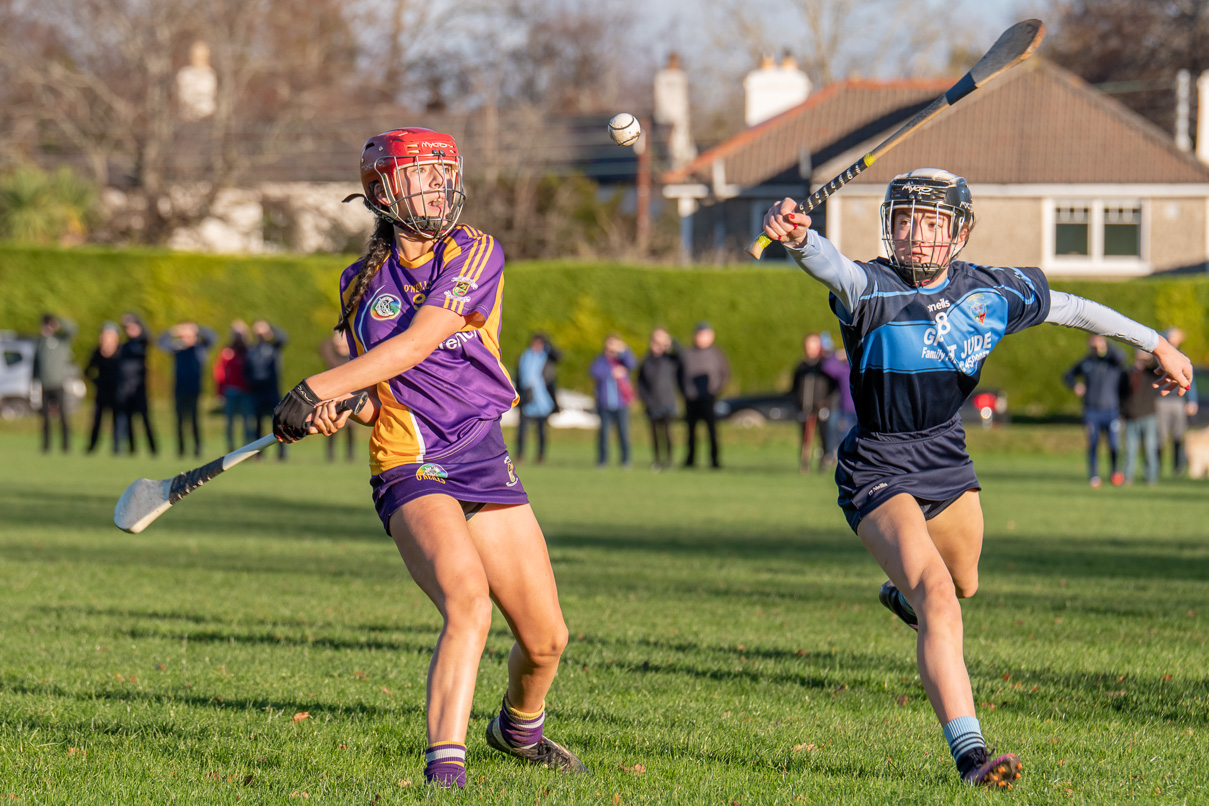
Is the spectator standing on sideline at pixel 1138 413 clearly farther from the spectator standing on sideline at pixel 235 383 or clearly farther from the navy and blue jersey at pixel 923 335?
the navy and blue jersey at pixel 923 335

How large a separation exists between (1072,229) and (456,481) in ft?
113

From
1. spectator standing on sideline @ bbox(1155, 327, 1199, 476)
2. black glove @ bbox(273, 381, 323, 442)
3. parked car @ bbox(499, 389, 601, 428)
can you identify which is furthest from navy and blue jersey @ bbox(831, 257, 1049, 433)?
parked car @ bbox(499, 389, 601, 428)

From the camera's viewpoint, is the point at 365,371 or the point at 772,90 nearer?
the point at 365,371

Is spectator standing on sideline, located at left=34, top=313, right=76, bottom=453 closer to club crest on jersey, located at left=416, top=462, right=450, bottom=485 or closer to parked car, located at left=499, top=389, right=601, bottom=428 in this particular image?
parked car, located at left=499, top=389, right=601, bottom=428

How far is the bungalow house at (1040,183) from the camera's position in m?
35.6

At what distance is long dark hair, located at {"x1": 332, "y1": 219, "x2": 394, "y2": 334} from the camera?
4551 mm

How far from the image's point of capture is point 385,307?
176 inches

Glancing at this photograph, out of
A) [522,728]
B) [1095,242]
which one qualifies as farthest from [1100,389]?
[1095,242]

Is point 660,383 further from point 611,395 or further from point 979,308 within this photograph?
point 979,308

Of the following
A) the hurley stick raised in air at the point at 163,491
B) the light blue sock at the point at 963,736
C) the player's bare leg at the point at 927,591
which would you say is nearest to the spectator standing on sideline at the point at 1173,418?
the player's bare leg at the point at 927,591

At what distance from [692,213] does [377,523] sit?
2738 centimetres

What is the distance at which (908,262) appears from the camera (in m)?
5.00

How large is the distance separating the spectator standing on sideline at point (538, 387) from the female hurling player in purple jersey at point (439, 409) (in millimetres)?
18103

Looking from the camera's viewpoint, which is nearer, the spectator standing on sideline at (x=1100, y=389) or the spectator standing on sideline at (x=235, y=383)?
the spectator standing on sideline at (x=1100, y=389)
